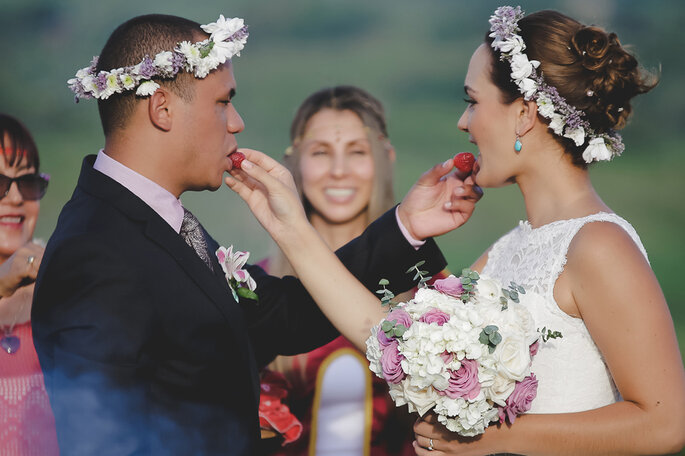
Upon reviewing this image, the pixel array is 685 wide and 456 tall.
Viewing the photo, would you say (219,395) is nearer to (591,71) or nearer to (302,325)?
(302,325)

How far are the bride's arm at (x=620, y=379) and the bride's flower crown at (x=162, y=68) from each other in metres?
1.43

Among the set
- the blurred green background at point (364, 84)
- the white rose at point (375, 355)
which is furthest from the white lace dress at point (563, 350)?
the blurred green background at point (364, 84)

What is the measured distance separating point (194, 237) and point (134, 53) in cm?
67

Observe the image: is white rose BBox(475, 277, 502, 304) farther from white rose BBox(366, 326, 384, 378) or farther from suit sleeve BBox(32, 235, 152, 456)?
suit sleeve BBox(32, 235, 152, 456)

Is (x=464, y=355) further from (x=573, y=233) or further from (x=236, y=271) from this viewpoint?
(x=236, y=271)

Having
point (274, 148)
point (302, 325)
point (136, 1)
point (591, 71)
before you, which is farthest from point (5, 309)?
point (136, 1)

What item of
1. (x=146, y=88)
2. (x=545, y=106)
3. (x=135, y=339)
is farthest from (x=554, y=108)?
(x=135, y=339)

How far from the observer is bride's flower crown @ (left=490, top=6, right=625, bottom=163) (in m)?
2.74

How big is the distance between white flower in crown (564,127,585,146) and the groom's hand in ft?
1.68

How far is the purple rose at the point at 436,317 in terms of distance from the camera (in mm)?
2215

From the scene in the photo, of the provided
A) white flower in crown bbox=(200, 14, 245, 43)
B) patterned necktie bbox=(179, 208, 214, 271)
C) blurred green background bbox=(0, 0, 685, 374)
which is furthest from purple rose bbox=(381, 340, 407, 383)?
blurred green background bbox=(0, 0, 685, 374)

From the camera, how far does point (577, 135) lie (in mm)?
2744

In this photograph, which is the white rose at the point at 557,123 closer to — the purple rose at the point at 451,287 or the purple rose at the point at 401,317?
the purple rose at the point at 451,287

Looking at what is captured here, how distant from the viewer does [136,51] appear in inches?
101
